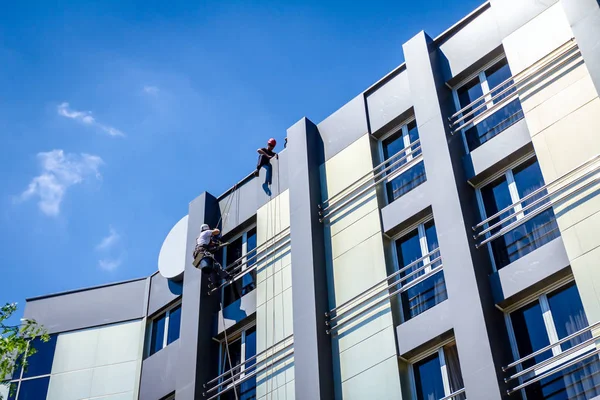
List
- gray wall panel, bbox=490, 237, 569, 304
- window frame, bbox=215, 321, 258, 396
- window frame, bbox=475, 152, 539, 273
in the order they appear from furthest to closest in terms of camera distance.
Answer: window frame, bbox=215, 321, 258, 396
window frame, bbox=475, 152, 539, 273
gray wall panel, bbox=490, 237, 569, 304

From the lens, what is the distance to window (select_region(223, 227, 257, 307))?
27.2 metres

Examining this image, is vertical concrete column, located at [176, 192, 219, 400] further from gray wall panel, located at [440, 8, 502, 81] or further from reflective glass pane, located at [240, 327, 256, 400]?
gray wall panel, located at [440, 8, 502, 81]

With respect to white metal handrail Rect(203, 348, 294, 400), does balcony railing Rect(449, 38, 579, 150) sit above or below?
above

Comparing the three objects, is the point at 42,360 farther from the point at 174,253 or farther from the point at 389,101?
the point at 389,101

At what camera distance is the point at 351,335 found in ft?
74.0

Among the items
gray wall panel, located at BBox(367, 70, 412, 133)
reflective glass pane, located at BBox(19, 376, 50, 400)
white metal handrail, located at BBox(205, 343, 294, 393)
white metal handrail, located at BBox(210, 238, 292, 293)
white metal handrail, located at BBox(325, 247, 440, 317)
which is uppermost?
gray wall panel, located at BBox(367, 70, 412, 133)

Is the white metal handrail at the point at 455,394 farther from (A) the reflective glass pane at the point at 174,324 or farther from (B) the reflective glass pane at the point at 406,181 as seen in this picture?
(A) the reflective glass pane at the point at 174,324

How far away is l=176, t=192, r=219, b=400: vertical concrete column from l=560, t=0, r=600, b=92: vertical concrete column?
1417cm

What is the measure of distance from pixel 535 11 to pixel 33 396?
21667 mm

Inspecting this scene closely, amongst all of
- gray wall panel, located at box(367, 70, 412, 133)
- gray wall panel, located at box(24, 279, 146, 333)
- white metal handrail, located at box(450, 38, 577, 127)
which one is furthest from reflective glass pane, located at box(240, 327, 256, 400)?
white metal handrail, located at box(450, 38, 577, 127)

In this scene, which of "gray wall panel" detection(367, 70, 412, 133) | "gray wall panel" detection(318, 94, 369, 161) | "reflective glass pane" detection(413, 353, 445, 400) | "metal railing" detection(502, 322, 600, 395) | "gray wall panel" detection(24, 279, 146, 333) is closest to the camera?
"metal railing" detection(502, 322, 600, 395)

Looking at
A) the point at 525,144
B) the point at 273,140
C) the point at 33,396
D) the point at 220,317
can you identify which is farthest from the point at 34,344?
the point at 525,144

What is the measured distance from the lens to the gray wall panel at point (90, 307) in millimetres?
31031

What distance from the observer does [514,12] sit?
23641 mm
